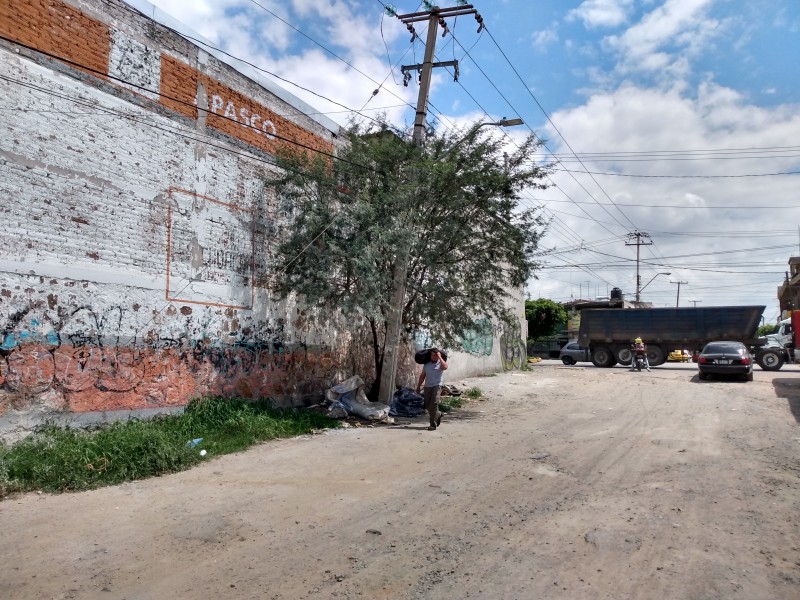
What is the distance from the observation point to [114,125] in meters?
9.26

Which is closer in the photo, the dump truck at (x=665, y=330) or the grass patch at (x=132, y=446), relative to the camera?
the grass patch at (x=132, y=446)

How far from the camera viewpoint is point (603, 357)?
3084 centimetres

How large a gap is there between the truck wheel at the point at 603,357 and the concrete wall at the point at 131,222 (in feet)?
72.0

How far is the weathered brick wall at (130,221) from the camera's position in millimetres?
8078

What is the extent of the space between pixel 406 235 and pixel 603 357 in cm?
2247

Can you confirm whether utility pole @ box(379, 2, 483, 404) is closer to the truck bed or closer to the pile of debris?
the pile of debris

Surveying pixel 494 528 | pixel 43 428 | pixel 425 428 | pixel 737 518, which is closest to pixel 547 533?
pixel 494 528

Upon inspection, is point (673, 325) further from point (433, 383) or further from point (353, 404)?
point (353, 404)

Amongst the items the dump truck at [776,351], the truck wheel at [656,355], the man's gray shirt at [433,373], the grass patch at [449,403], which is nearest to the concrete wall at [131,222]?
the man's gray shirt at [433,373]

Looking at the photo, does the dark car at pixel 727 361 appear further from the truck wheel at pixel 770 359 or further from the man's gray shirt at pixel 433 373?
the man's gray shirt at pixel 433 373

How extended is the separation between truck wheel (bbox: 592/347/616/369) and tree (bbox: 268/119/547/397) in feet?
62.5

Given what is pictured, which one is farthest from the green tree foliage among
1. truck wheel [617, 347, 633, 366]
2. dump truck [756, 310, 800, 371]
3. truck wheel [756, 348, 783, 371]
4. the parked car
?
truck wheel [756, 348, 783, 371]

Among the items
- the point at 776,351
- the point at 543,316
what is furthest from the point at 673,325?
the point at 543,316

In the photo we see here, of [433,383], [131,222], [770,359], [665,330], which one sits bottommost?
[770,359]
